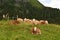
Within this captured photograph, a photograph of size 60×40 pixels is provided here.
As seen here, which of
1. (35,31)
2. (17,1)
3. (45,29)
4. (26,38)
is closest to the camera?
(26,38)

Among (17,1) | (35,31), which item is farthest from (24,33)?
(17,1)

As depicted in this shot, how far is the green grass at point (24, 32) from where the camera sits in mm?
22975

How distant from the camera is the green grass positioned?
75.4 ft

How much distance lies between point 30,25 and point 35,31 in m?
2.52

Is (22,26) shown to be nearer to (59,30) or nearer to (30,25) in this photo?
(30,25)

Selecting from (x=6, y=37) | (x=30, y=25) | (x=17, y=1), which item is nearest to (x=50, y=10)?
(x=17, y=1)

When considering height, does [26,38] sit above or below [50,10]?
above

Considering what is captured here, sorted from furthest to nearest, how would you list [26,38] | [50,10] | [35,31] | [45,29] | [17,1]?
[17,1] < [50,10] < [45,29] < [35,31] < [26,38]

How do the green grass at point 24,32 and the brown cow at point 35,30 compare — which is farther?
the brown cow at point 35,30

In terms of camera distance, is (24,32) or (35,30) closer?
(24,32)

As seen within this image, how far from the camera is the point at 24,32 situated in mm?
24359

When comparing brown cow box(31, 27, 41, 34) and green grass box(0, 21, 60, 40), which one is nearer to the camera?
green grass box(0, 21, 60, 40)

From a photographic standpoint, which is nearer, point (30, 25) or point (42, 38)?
point (42, 38)

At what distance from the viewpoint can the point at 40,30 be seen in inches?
1006
